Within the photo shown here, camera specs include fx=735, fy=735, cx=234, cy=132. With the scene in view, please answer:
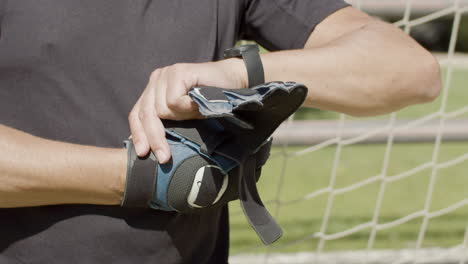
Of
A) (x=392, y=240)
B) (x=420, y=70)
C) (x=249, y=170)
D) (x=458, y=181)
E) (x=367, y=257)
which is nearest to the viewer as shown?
(x=249, y=170)

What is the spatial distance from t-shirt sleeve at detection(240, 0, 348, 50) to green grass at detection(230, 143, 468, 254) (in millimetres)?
1679

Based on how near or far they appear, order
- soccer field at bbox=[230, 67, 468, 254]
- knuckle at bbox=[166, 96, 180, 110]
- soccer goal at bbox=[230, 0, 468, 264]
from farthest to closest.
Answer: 1. soccer field at bbox=[230, 67, 468, 254]
2. soccer goal at bbox=[230, 0, 468, 264]
3. knuckle at bbox=[166, 96, 180, 110]

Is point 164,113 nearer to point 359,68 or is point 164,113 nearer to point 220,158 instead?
point 220,158

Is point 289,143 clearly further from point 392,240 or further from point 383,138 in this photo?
point 392,240

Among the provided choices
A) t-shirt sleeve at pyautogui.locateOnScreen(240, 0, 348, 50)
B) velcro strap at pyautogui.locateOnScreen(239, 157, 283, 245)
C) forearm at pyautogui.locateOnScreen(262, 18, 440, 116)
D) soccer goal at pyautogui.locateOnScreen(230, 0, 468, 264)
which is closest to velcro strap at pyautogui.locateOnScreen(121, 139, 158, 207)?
velcro strap at pyautogui.locateOnScreen(239, 157, 283, 245)

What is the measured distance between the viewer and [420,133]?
2.21 m

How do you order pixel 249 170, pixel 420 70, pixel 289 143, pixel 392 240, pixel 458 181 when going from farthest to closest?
pixel 458 181 < pixel 392 240 < pixel 289 143 < pixel 420 70 < pixel 249 170

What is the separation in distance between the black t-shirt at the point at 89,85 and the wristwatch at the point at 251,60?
0.20ft

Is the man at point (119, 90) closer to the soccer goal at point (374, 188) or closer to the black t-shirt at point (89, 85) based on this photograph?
the black t-shirt at point (89, 85)

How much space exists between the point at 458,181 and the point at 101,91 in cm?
400

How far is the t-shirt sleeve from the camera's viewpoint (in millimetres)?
1329

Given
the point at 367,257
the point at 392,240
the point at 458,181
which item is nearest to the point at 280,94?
the point at 367,257

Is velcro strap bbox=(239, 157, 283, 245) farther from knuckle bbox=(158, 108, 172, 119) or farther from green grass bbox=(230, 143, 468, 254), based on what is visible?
green grass bbox=(230, 143, 468, 254)

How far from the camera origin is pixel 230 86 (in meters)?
1.16
